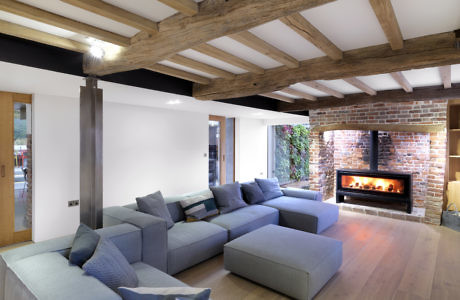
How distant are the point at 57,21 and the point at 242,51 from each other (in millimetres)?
1586

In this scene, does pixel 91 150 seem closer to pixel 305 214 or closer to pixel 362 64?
pixel 362 64

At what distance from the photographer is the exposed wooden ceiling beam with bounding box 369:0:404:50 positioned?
1.70 metres

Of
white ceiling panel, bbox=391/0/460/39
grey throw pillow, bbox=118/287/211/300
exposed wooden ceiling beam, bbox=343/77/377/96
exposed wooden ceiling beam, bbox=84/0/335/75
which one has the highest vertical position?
white ceiling panel, bbox=391/0/460/39

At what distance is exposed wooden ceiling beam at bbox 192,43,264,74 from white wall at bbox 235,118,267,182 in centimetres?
420

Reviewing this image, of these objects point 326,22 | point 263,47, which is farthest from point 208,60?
point 326,22

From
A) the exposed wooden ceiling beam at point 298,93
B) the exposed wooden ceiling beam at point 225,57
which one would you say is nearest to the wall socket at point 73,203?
the exposed wooden ceiling beam at point 225,57

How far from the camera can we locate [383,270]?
3.22m

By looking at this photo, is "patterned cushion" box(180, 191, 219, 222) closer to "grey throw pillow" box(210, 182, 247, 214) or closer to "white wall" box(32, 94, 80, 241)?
"grey throw pillow" box(210, 182, 247, 214)

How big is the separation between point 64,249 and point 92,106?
4.76ft

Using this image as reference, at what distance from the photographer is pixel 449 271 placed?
10.5 feet

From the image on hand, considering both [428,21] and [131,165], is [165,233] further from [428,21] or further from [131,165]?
[428,21]

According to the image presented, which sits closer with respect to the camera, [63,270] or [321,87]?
[63,270]

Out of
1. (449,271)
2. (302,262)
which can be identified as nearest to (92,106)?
(302,262)

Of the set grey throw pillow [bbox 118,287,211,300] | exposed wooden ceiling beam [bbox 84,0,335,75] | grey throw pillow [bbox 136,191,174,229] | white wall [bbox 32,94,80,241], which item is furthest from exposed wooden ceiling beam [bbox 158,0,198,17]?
white wall [bbox 32,94,80,241]
